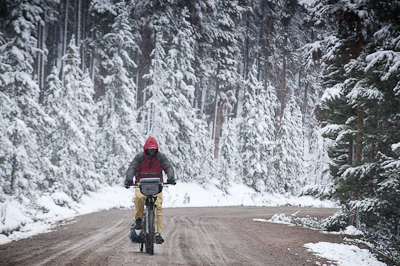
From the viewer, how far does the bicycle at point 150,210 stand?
684 centimetres

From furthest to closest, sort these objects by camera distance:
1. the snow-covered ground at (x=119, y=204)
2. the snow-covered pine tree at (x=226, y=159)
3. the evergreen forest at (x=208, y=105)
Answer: the snow-covered pine tree at (x=226, y=159) < the evergreen forest at (x=208, y=105) < the snow-covered ground at (x=119, y=204)

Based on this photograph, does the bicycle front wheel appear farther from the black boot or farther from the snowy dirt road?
the black boot

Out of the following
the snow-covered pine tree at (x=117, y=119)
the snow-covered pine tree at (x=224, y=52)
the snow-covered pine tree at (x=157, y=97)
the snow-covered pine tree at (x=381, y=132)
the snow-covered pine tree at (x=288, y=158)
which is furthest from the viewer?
the snow-covered pine tree at (x=224, y=52)

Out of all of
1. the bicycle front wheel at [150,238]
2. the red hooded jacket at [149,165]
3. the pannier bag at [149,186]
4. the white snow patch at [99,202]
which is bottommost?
the white snow patch at [99,202]

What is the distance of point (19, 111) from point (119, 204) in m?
9.05

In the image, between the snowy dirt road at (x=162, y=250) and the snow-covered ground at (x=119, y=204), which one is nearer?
the snowy dirt road at (x=162, y=250)

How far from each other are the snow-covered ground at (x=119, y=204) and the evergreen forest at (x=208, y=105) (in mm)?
715

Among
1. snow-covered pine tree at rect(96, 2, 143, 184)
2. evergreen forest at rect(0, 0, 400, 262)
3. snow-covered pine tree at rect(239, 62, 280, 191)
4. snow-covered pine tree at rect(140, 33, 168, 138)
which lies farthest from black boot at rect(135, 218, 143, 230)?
snow-covered pine tree at rect(239, 62, 280, 191)

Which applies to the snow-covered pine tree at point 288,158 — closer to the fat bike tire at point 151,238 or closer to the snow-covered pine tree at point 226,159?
the snow-covered pine tree at point 226,159

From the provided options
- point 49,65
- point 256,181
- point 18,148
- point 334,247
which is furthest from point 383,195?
point 49,65

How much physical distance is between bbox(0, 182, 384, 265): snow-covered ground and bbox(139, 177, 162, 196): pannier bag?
4.33 meters

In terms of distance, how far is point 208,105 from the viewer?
43.1 m

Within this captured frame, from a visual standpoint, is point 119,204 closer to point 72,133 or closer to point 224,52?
point 72,133

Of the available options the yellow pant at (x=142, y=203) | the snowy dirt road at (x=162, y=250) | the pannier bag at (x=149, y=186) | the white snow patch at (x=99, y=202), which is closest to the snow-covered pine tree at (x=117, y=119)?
the white snow patch at (x=99, y=202)
